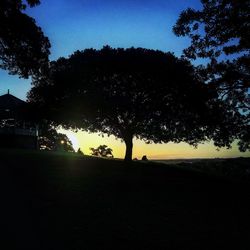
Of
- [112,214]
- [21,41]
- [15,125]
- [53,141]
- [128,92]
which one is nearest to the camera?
[112,214]

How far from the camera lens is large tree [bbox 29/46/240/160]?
43719mm

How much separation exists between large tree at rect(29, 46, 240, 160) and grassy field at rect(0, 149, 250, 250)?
18.0 meters

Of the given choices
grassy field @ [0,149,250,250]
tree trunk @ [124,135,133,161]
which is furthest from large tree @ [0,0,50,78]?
tree trunk @ [124,135,133,161]

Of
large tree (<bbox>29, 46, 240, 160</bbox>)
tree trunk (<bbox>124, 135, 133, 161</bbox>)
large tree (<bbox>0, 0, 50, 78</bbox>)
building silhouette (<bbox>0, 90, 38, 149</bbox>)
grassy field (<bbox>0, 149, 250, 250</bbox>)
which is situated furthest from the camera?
building silhouette (<bbox>0, 90, 38, 149</bbox>)

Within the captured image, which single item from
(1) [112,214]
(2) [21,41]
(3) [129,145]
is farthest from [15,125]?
(1) [112,214]

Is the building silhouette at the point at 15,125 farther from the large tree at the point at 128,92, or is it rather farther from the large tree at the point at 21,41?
the large tree at the point at 21,41

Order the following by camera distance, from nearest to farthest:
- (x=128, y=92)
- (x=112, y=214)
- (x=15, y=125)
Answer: (x=112, y=214) < (x=128, y=92) < (x=15, y=125)

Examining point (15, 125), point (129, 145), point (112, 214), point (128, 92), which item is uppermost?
point (128, 92)

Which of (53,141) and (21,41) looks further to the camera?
(53,141)

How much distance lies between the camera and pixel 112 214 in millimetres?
17266

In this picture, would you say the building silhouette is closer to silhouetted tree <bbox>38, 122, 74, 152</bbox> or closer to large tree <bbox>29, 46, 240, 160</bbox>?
large tree <bbox>29, 46, 240, 160</bbox>

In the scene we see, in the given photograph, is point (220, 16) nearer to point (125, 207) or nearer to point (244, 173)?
point (125, 207)

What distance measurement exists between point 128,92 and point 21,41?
16.9m

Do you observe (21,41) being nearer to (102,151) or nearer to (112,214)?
(112,214)
